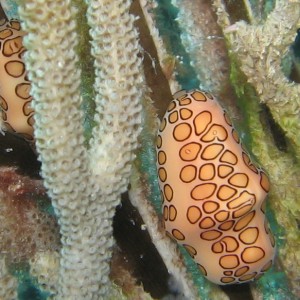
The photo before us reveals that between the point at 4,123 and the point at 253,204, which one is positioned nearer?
the point at 253,204

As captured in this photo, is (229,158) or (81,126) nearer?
(81,126)

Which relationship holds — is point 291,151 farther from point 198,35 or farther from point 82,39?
point 82,39

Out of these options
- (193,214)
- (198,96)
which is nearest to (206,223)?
(193,214)

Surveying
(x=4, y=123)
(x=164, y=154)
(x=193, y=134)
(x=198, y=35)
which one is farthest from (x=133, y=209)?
(x=198, y=35)

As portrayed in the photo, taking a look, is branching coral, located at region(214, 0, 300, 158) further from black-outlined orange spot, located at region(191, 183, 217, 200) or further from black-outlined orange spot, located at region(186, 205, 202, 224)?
black-outlined orange spot, located at region(186, 205, 202, 224)

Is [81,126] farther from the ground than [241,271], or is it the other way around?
[81,126]

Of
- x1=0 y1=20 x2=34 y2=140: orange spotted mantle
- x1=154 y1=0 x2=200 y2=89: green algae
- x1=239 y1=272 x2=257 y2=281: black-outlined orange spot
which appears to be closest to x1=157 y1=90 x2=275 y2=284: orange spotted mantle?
x1=239 y1=272 x2=257 y2=281: black-outlined orange spot

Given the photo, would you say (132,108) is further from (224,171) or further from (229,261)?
(229,261)
